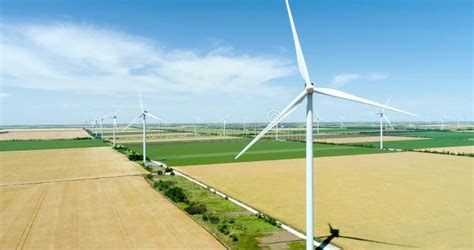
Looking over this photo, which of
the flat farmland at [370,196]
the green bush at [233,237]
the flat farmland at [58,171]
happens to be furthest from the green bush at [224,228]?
the flat farmland at [58,171]

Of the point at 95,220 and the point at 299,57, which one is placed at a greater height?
the point at 299,57

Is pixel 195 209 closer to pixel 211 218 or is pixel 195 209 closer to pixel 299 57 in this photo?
pixel 211 218

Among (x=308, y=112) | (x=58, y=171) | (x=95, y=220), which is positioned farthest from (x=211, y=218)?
(x=58, y=171)

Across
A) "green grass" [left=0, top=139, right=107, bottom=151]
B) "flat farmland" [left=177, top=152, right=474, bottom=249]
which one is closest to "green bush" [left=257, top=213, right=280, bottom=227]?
"flat farmland" [left=177, top=152, right=474, bottom=249]

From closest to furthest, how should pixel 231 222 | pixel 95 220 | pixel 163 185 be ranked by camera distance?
1. pixel 231 222
2. pixel 95 220
3. pixel 163 185

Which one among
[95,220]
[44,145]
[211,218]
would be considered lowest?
[95,220]

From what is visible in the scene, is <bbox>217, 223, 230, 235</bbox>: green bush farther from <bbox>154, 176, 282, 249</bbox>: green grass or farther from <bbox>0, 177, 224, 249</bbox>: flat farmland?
<bbox>0, 177, 224, 249</bbox>: flat farmland

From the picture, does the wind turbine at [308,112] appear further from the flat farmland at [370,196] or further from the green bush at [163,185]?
the green bush at [163,185]
